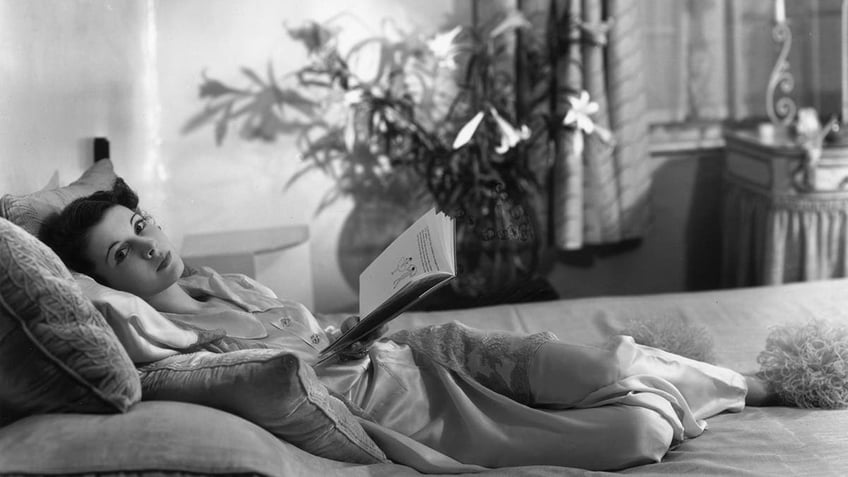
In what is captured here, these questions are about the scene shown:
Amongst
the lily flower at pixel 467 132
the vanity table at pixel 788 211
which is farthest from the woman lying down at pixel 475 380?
the vanity table at pixel 788 211

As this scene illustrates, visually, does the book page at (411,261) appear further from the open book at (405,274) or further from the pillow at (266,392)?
the pillow at (266,392)

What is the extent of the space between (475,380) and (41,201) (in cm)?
75

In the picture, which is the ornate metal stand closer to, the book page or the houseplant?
the houseplant

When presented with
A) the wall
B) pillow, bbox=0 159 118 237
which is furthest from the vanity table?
pillow, bbox=0 159 118 237

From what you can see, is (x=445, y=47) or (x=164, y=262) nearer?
(x=164, y=262)

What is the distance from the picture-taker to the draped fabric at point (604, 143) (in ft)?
11.8

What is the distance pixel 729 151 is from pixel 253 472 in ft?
9.66

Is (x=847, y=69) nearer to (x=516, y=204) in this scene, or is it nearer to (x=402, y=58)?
(x=516, y=204)

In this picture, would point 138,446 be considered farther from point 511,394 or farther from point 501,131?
point 501,131

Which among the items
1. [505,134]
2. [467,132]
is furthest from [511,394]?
[505,134]

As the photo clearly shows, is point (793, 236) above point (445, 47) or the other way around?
the other way around

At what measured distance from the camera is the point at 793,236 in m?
3.47

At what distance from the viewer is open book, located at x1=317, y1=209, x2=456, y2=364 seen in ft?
4.47

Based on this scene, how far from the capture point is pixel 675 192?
392 centimetres
